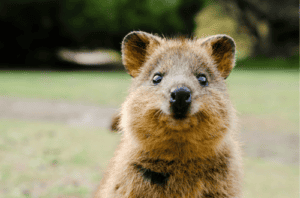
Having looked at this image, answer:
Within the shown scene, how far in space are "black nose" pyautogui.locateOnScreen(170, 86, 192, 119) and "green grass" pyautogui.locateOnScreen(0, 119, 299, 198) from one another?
2.74 m

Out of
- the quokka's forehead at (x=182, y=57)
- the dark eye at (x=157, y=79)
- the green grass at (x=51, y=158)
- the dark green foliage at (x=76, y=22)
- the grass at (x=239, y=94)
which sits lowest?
the green grass at (x=51, y=158)

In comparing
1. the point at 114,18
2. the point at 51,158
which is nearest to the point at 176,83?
the point at 51,158

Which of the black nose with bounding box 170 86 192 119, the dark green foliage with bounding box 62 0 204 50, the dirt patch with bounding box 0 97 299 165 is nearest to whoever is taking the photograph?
the black nose with bounding box 170 86 192 119

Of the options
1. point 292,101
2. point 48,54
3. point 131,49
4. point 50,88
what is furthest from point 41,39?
point 131,49

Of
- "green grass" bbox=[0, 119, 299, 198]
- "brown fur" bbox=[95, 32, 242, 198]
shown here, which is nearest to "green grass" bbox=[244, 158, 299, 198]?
"green grass" bbox=[0, 119, 299, 198]

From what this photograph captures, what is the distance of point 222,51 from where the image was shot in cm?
377

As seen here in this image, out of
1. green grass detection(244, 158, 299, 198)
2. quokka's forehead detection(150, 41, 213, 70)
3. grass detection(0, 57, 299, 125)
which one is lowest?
green grass detection(244, 158, 299, 198)

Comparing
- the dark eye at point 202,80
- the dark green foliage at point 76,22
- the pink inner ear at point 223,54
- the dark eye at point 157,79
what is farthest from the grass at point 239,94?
the dark green foliage at point 76,22

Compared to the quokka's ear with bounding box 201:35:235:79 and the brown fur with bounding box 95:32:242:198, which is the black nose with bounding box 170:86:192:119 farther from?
the quokka's ear with bounding box 201:35:235:79

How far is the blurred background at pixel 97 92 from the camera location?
5.47m

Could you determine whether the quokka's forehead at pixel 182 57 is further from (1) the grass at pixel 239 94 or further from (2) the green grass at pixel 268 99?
(1) the grass at pixel 239 94

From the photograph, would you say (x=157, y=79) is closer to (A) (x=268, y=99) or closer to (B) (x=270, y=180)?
(B) (x=270, y=180)

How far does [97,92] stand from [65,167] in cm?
927

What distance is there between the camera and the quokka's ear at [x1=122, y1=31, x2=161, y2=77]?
381 centimetres
